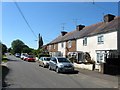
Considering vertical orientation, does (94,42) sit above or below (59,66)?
above

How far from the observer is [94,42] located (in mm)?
33438

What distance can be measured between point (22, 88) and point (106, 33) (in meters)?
19.2

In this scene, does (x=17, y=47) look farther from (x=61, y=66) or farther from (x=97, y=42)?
(x=61, y=66)

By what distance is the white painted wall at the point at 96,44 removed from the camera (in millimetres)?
28459

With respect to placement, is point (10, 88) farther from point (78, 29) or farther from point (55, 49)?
point (55, 49)

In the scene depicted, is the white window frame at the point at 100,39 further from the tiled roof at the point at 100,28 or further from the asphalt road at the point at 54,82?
the asphalt road at the point at 54,82

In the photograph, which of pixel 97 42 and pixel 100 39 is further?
pixel 97 42

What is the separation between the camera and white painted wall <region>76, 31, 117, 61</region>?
28459 millimetres

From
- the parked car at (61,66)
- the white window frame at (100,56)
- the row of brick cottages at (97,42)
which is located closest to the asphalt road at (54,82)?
the parked car at (61,66)

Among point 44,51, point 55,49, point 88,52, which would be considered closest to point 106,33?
point 88,52

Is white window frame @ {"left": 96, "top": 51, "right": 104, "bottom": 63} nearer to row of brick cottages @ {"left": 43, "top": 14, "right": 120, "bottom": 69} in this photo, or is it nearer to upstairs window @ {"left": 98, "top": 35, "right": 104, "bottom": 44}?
row of brick cottages @ {"left": 43, "top": 14, "right": 120, "bottom": 69}

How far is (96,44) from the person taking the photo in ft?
108

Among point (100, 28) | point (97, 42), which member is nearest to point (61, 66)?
point (97, 42)

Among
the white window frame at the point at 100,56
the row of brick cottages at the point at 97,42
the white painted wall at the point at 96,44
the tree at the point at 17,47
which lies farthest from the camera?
the tree at the point at 17,47
